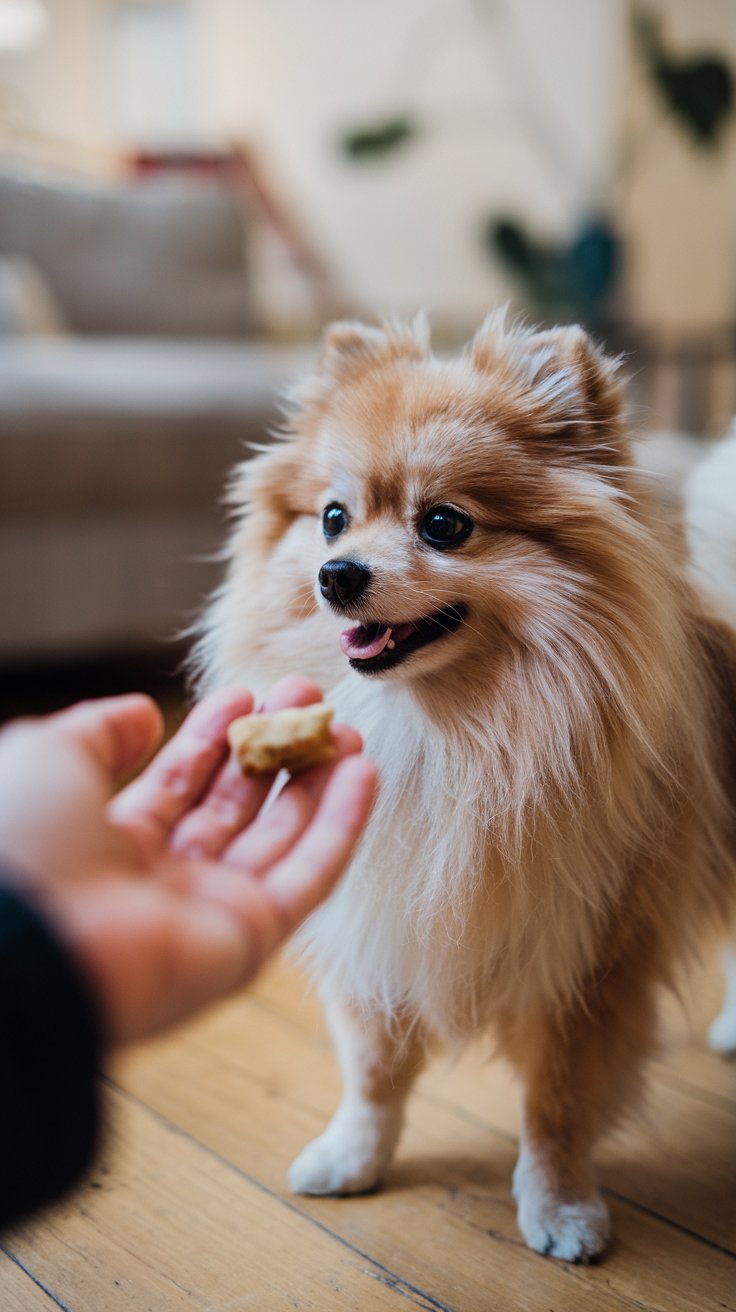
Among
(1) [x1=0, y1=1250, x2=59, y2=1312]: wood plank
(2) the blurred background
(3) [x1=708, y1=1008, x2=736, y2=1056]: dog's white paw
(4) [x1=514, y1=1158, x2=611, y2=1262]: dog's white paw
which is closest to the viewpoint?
(1) [x1=0, y1=1250, x2=59, y2=1312]: wood plank

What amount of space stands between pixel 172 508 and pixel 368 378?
165 centimetres

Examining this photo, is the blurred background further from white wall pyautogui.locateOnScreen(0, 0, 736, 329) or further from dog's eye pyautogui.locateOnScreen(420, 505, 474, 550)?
dog's eye pyautogui.locateOnScreen(420, 505, 474, 550)

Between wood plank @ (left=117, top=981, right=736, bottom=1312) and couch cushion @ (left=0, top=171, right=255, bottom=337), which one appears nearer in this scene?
wood plank @ (left=117, top=981, right=736, bottom=1312)

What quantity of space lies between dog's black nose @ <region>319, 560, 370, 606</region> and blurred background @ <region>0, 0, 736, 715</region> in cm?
162

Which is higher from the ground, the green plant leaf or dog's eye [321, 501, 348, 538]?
the green plant leaf

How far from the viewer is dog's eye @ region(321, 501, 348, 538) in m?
1.22

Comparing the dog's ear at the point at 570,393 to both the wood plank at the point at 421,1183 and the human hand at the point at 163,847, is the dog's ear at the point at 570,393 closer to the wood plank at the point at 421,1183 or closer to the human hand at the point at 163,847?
the human hand at the point at 163,847

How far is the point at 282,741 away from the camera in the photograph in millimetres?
869

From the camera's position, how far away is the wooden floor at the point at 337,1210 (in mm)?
1040

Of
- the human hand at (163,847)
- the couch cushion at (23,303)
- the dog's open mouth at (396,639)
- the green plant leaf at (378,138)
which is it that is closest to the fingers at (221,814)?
the human hand at (163,847)

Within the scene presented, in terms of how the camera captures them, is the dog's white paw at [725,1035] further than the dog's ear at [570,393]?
Yes

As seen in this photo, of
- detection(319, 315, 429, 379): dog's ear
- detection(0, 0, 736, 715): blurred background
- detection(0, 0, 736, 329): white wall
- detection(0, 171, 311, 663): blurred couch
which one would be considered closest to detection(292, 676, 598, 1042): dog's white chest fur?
detection(319, 315, 429, 379): dog's ear

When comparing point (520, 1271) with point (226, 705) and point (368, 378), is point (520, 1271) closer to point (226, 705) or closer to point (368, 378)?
point (226, 705)

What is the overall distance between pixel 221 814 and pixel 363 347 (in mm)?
659
